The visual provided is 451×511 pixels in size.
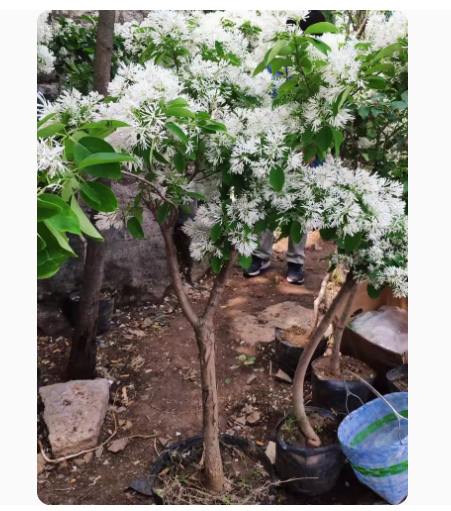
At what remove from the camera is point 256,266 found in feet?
8.73

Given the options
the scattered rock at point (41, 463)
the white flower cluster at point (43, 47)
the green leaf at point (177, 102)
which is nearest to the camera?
the green leaf at point (177, 102)

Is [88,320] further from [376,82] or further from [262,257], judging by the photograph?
[376,82]

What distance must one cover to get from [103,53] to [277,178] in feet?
3.18

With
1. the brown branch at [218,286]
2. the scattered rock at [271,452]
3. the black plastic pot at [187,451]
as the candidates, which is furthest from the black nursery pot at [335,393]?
the brown branch at [218,286]

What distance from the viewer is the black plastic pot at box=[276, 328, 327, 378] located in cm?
185

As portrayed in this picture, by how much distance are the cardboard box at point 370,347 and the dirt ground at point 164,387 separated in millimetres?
306

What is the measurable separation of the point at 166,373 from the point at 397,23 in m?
1.48

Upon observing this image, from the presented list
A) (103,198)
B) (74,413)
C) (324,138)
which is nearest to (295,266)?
(74,413)

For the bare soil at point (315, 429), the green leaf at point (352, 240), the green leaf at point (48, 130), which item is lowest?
the bare soil at point (315, 429)

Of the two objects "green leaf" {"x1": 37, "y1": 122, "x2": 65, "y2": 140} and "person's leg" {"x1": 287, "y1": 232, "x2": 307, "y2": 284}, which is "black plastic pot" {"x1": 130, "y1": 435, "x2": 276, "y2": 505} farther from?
"person's leg" {"x1": 287, "y1": 232, "x2": 307, "y2": 284}

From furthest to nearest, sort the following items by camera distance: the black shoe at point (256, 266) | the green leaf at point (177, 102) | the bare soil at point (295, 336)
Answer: the black shoe at point (256, 266) → the bare soil at point (295, 336) → the green leaf at point (177, 102)

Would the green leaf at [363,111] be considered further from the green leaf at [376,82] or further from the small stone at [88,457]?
the small stone at [88,457]

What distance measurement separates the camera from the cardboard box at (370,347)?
5.50ft

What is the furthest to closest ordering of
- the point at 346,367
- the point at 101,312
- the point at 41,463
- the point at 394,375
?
the point at 101,312 → the point at 346,367 → the point at 394,375 → the point at 41,463
